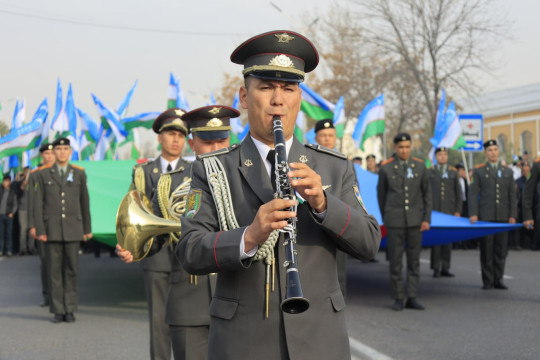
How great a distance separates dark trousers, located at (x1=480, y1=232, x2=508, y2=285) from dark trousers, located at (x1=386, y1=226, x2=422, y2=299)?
2.01 m

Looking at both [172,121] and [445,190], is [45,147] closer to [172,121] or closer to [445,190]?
[172,121]

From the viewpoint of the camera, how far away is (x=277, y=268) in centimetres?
252

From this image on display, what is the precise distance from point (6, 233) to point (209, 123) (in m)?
15.8

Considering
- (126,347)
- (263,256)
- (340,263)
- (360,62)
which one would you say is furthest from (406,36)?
(263,256)

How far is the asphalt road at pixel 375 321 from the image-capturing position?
709 cm

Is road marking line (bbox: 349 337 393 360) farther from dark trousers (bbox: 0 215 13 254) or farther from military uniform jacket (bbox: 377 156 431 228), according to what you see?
dark trousers (bbox: 0 215 13 254)

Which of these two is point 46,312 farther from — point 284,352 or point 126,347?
point 284,352

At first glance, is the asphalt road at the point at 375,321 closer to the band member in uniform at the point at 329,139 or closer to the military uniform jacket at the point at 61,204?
the band member in uniform at the point at 329,139

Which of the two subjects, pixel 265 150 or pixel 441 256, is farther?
pixel 441 256

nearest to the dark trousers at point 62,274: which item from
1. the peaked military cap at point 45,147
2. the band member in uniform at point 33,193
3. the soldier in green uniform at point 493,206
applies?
the band member in uniform at point 33,193

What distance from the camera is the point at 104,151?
811 inches

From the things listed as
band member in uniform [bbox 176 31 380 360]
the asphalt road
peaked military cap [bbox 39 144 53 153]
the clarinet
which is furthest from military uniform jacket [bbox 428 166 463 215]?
the clarinet

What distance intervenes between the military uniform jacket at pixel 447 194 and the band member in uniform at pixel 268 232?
12.0 meters

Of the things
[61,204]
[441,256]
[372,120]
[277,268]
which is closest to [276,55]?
[277,268]
